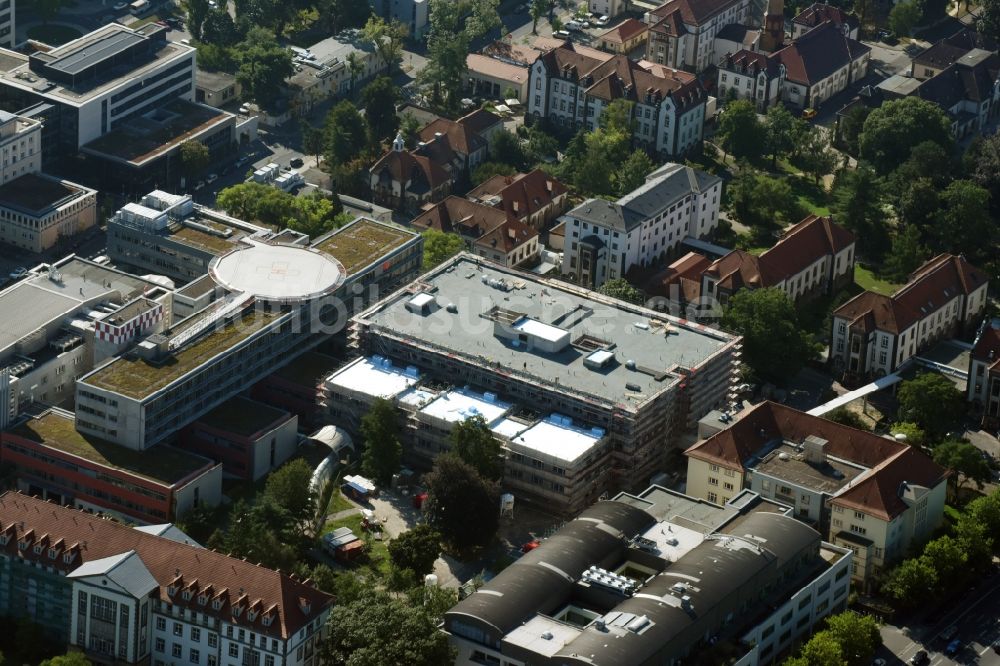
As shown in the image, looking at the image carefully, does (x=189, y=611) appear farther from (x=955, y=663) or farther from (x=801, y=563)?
(x=955, y=663)

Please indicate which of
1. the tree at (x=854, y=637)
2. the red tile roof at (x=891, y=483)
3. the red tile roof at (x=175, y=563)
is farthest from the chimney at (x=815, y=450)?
the red tile roof at (x=175, y=563)

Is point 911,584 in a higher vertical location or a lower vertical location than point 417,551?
higher

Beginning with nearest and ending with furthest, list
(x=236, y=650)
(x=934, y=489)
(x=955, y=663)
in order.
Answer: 1. (x=236, y=650)
2. (x=955, y=663)
3. (x=934, y=489)

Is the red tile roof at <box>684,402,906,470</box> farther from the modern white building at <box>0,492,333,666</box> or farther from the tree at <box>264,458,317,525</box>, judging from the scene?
the modern white building at <box>0,492,333,666</box>

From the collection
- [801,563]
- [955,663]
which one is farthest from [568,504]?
[955,663]

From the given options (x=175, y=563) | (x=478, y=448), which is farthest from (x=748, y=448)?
(x=175, y=563)

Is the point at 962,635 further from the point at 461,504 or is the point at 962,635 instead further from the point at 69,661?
the point at 69,661

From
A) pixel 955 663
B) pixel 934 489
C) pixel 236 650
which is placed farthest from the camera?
pixel 934 489
